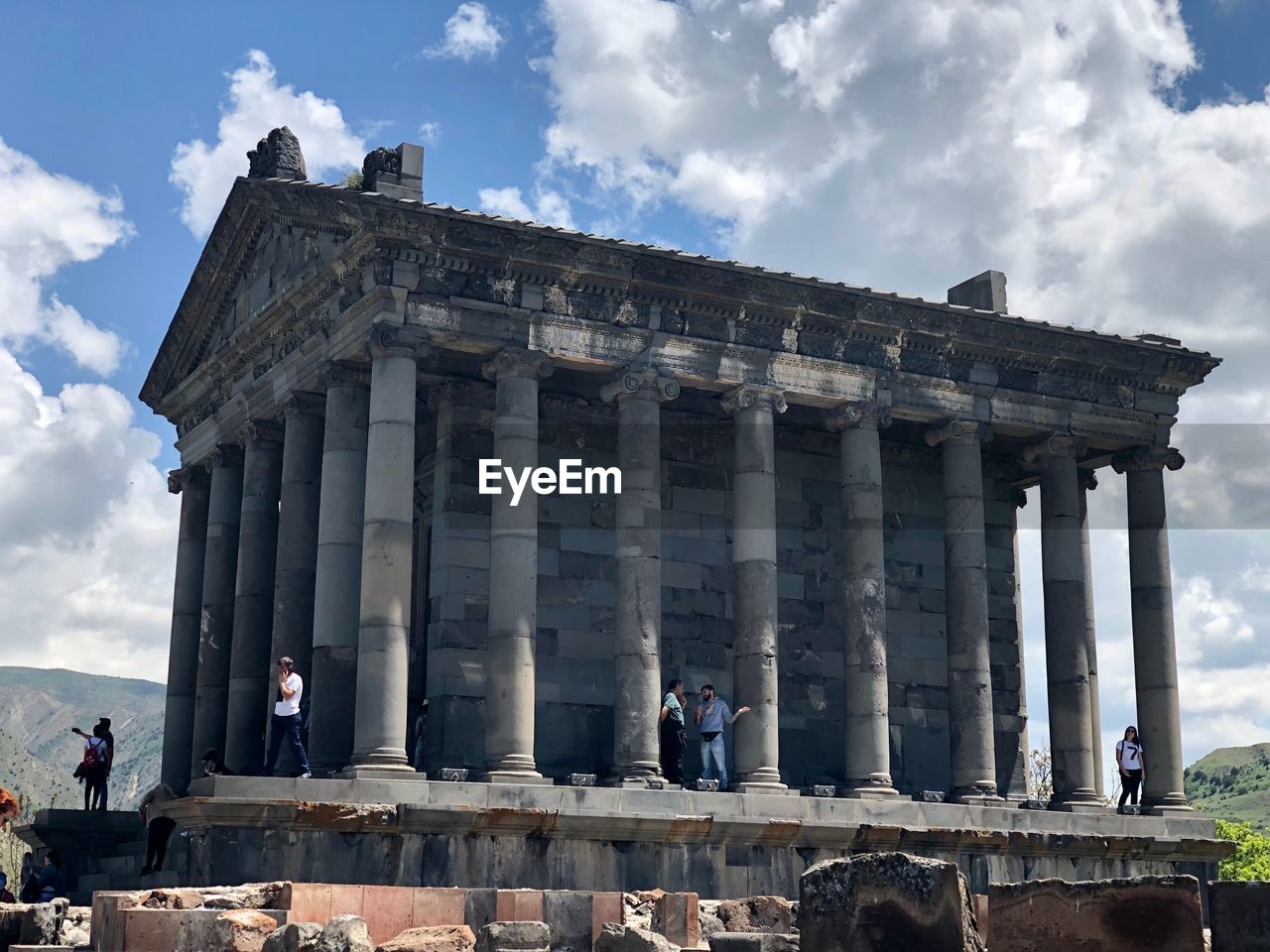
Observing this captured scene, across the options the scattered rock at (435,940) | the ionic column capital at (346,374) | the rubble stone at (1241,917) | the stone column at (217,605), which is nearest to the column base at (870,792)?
the ionic column capital at (346,374)

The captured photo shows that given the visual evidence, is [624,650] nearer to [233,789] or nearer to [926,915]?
[233,789]

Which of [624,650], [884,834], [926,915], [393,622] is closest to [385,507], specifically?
[393,622]

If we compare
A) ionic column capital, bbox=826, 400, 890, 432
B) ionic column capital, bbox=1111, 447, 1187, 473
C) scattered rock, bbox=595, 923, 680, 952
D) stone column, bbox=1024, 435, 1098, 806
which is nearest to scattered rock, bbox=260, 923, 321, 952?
scattered rock, bbox=595, 923, 680, 952

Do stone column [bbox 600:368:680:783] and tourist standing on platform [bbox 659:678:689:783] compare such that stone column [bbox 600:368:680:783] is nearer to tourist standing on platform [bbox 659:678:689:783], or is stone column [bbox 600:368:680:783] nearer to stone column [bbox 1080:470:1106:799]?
tourist standing on platform [bbox 659:678:689:783]

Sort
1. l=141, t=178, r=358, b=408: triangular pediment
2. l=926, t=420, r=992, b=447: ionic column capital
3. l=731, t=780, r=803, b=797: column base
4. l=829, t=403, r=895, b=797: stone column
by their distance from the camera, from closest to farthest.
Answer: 1. l=731, t=780, r=803, b=797: column base
2. l=141, t=178, r=358, b=408: triangular pediment
3. l=829, t=403, r=895, b=797: stone column
4. l=926, t=420, r=992, b=447: ionic column capital

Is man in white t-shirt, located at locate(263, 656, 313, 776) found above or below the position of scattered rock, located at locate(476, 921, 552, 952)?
above

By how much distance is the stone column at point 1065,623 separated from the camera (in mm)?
28000

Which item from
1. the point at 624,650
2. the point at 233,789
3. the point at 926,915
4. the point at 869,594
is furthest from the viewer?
the point at 869,594

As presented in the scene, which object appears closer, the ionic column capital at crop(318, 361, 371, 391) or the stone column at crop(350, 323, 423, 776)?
the stone column at crop(350, 323, 423, 776)

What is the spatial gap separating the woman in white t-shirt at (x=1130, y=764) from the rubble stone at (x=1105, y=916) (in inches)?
660

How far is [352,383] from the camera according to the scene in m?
24.8

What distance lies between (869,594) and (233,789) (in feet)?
33.9

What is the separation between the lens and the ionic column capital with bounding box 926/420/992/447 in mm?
27844

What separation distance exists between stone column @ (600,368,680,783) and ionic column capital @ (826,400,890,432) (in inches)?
→ 117
